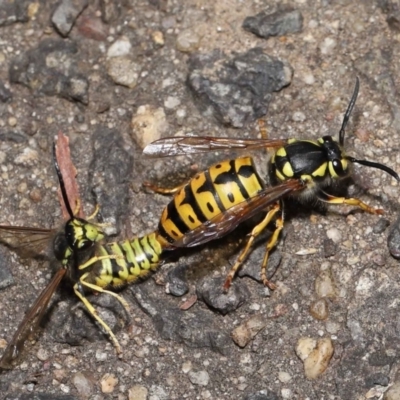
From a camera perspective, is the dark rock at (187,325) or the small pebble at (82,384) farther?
the dark rock at (187,325)

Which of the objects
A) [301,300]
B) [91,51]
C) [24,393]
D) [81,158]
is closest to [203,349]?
[301,300]

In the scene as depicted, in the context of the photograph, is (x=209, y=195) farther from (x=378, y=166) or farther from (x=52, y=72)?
(x=52, y=72)

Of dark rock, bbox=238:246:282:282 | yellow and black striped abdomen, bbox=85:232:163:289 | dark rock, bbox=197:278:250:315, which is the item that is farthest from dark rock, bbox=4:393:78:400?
dark rock, bbox=238:246:282:282

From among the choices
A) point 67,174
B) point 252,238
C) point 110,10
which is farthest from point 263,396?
point 110,10

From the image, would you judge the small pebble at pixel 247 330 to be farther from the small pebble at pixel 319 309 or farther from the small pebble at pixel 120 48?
the small pebble at pixel 120 48

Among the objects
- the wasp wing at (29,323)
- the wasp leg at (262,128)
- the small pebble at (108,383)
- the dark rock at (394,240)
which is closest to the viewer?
the wasp wing at (29,323)

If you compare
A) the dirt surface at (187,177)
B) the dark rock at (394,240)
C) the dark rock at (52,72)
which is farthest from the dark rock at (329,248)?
the dark rock at (52,72)
